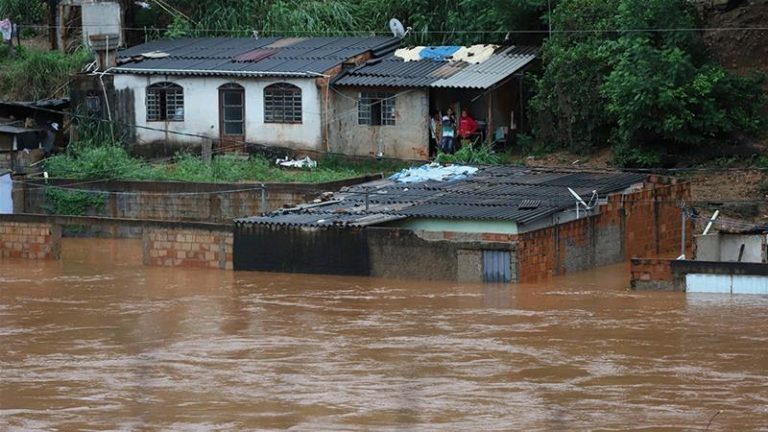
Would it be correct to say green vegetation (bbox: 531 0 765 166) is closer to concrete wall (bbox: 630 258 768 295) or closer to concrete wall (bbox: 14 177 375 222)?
concrete wall (bbox: 14 177 375 222)

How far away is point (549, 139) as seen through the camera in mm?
36781

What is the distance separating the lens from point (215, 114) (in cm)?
3853

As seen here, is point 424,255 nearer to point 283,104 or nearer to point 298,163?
point 298,163

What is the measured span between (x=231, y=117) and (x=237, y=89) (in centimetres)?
72

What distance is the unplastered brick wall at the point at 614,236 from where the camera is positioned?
28.0 m

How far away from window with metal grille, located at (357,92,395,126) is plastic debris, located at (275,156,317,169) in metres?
1.65

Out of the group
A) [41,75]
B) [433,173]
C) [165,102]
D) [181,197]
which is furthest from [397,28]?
[41,75]

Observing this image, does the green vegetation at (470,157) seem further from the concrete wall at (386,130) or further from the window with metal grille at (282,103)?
the window with metal grille at (282,103)

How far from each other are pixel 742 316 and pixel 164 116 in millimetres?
18727

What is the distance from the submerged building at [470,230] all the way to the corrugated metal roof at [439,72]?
439cm

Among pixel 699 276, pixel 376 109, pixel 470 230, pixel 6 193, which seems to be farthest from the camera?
pixel 376 109

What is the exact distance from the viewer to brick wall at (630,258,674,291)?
26516 millimetres

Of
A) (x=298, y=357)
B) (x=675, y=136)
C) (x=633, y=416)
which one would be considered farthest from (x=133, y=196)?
(x=633, y=416)

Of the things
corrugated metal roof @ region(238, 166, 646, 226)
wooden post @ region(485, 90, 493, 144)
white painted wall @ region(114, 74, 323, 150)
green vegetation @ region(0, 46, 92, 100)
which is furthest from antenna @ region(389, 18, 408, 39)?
green vegetation @ region(0, 46, 92, 100)
